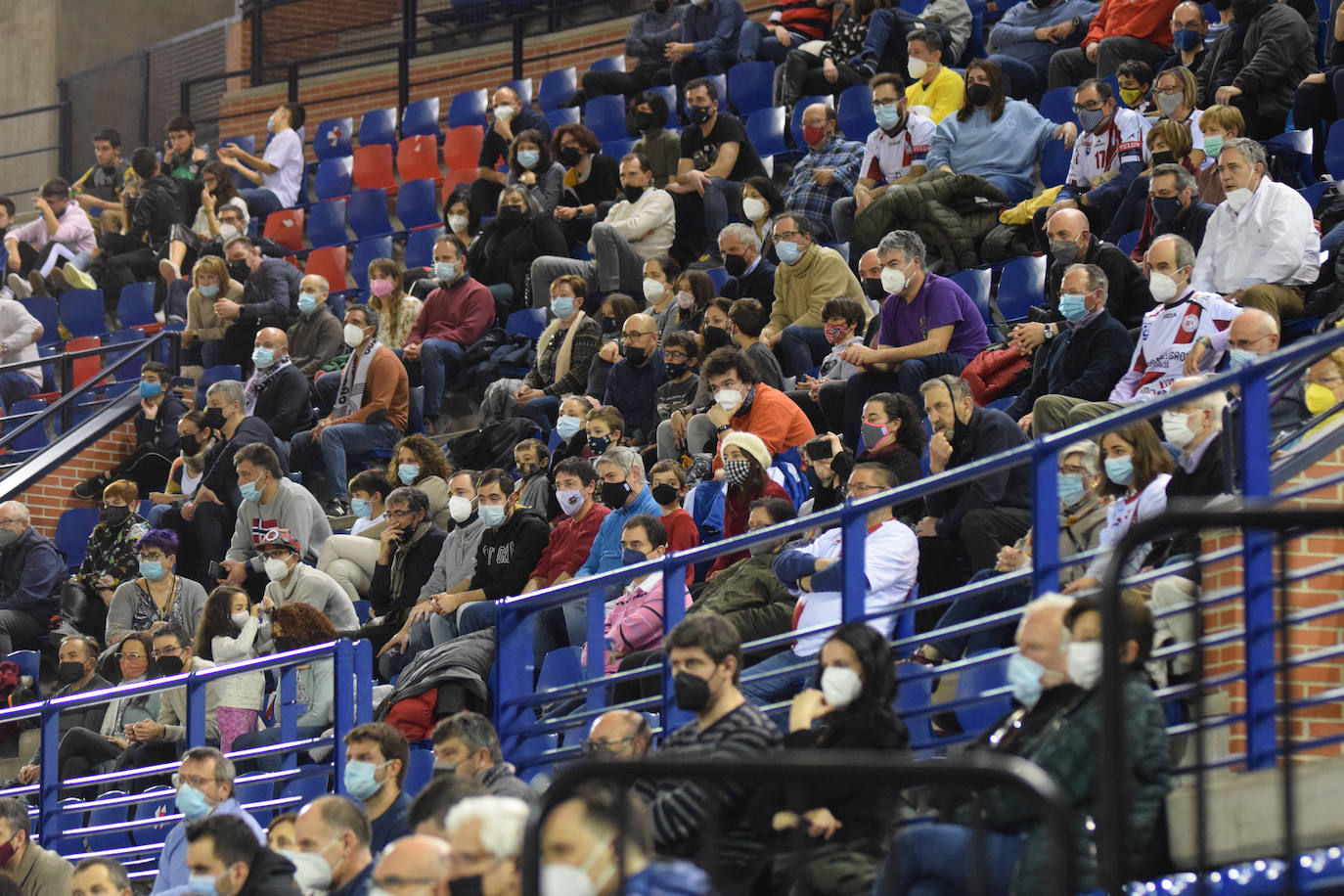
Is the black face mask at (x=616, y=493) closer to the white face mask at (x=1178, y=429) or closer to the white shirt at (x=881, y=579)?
the white shirt at (x=881, y=579)

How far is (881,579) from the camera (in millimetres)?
6977

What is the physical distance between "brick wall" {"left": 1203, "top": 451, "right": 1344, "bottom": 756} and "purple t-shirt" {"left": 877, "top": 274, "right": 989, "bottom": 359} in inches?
154

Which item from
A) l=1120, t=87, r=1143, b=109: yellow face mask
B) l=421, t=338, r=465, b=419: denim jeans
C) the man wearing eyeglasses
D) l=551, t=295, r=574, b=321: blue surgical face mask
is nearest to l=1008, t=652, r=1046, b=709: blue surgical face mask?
the man wearing eyeglasses

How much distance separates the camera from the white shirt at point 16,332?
1492 cm

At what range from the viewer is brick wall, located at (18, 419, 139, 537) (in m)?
13.1

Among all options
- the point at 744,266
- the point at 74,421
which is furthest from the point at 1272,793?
the point at 74,421

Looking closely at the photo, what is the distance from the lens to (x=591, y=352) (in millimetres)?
11109

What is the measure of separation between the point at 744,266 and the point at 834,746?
6324 mm

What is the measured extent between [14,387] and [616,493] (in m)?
7.39

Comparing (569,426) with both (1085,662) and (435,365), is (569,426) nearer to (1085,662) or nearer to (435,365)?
(435,365)

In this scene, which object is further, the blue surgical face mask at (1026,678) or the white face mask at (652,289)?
the white face mask at (652,289)

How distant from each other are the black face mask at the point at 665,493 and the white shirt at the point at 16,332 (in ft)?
26.0

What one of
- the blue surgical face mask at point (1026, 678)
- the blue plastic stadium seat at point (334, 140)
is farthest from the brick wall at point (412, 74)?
the blue surgical face mask at point (1026, 678)

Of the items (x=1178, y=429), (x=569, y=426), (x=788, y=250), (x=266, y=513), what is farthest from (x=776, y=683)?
(x=266, y=513)
